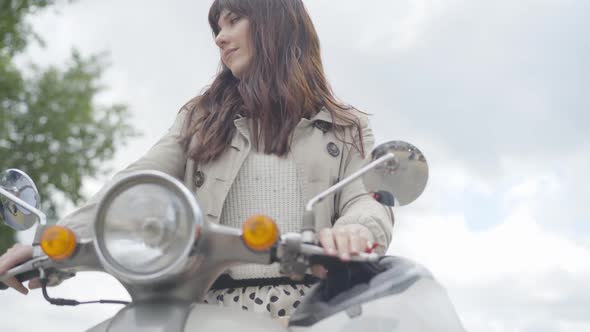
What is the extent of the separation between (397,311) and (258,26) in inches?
58.6

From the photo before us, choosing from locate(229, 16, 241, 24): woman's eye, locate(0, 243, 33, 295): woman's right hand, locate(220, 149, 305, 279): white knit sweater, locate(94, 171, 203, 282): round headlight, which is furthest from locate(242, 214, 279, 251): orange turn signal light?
locate(229, 16, 241, 24): woman's eye

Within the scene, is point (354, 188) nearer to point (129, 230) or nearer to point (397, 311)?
point (397, 311)

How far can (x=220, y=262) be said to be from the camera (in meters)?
1.59

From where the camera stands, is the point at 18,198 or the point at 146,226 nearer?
the point at 146,226

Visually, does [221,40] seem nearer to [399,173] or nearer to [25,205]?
[25,205]

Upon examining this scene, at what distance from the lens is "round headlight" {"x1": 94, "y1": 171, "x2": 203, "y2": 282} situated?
4.82 feet

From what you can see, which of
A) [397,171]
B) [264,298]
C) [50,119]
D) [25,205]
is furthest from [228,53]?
[50,119]

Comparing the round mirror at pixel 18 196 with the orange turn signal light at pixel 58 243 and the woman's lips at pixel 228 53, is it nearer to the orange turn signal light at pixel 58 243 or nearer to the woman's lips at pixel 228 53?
the orange turn signal light at pixel 58 243

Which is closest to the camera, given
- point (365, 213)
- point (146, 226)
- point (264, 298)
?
point (146, 226)

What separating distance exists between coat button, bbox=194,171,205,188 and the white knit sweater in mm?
129

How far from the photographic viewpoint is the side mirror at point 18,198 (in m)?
1.93

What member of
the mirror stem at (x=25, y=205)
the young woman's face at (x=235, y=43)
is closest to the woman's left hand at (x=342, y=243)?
the mirror stem at (x=25, y=205)

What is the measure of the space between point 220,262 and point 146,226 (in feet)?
0.65

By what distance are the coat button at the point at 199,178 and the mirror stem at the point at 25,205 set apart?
2.25ft
